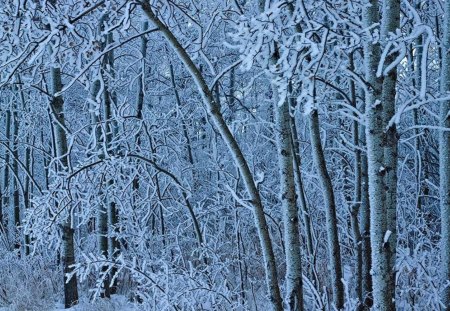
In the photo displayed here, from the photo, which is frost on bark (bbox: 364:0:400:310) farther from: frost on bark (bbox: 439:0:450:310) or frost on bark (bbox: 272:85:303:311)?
frost on bark (bbox: 439:0:450:310)

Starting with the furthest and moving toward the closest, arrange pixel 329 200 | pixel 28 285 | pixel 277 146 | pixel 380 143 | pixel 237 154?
pixel 28 285, pixel 329 200, pixel 277 146, pixel 237 154, pixel 380 143

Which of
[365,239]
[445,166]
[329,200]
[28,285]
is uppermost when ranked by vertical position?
[445,166]

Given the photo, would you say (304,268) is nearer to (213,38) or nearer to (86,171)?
(86,171)

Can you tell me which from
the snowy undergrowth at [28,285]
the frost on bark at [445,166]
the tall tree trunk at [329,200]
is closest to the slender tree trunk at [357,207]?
the tall tree trunk at [329,200]

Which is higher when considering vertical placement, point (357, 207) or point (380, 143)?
point (380, 143)

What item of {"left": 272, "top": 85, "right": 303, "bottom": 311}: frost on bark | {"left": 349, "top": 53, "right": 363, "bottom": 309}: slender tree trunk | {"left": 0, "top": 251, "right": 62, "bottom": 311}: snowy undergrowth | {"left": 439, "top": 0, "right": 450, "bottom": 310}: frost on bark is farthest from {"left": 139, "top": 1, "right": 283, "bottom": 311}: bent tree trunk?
{"left": 0, "top": 251, "right": 62, "bottom": 311}: snowy undergrowth

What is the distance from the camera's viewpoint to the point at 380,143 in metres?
2.62

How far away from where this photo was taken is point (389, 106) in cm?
267

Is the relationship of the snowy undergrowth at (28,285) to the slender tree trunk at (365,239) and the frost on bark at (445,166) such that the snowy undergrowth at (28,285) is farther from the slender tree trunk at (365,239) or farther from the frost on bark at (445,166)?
the frost on bark at (445,166)

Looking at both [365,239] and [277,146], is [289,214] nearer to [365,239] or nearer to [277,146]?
[277,146]

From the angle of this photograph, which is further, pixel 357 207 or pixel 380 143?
pixel 357 207

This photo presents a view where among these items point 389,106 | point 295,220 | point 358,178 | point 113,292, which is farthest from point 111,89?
point 389,106

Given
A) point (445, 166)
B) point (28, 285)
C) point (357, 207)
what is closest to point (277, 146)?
point (357, 207)

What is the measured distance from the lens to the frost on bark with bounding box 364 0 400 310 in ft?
8.56
